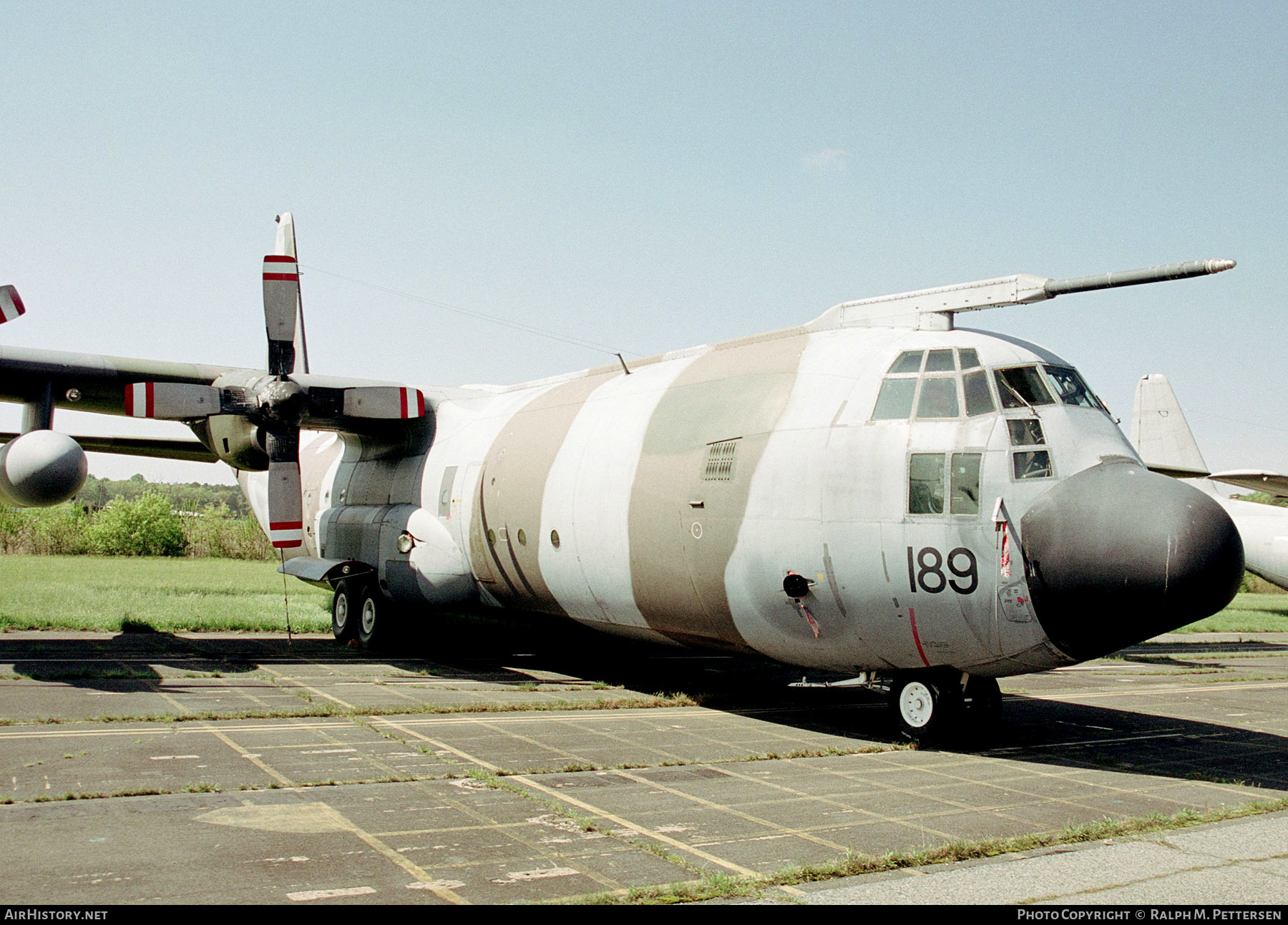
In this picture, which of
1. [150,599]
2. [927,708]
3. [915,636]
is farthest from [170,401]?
[927,708]

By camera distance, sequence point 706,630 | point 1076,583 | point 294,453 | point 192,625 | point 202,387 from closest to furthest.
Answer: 1. point 1076,583
2. point 706,630
3. point 202,387
4. point 294,453
5. point 192,625

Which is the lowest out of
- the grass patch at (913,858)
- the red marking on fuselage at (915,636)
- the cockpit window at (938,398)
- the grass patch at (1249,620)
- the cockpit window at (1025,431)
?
the grass patch at (1249,620)

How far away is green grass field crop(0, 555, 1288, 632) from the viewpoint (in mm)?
19500

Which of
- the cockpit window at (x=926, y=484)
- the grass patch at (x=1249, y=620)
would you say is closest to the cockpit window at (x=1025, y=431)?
the cockpit window at (x=926, y=484)

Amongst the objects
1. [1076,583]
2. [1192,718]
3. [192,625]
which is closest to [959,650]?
[1076,583]

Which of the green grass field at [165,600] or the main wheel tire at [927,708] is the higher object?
the green grass field at [165,600]

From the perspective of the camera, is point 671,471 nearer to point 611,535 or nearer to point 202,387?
point 611,535

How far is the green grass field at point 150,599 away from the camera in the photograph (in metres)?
19.3

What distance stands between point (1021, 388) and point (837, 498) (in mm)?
2080

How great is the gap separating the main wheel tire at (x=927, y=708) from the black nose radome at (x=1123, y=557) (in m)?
1.56

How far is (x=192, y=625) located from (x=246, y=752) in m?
12.2

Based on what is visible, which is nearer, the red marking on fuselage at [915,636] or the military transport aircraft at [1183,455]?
the red marking on fuselage at [915,636]

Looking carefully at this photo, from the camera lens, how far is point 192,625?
19.5 metres

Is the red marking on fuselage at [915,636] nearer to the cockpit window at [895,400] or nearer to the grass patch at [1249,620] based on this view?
the cockpit window at [895,400]
